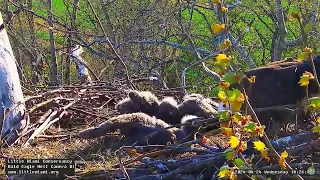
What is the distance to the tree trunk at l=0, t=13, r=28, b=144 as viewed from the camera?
4.13 meters

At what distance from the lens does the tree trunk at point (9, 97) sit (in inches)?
163

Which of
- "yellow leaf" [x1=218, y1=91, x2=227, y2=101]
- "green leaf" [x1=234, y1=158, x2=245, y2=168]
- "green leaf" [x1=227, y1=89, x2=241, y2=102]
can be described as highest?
"green leaf" [x1=227, y1=89, x2=241, y2=102]

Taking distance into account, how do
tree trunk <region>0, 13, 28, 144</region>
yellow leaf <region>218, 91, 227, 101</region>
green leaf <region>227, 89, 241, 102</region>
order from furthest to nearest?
tree trunk <region>0, 13, 28, 144</region>, yellow leaf <region>218, 91, 227, 101</region>, green leaf <region>227, 89, 241, 102</region>

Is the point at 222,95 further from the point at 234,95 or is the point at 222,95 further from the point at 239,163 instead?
the point at 239,163

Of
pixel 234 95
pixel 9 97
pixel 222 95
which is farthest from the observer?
pixel 9 97

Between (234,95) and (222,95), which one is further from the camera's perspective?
(222,95)

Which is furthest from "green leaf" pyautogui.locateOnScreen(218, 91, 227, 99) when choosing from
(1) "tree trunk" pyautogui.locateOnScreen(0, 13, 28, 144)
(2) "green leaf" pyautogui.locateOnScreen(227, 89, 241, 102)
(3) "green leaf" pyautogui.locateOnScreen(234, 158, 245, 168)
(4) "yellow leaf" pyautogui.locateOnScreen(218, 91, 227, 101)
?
(1) "tree trunk" pyautogui.locateOnScreen(0, 13, 28, 144)

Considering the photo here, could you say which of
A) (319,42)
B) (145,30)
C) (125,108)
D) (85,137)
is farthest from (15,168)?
(319,42)

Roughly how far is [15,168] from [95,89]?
250cm

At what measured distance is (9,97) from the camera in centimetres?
418

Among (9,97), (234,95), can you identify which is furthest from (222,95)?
(9,97)

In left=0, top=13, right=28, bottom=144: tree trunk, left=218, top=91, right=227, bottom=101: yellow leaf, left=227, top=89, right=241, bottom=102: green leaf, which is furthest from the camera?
left=0, top=13, right=28, bottom=144: tree trunk

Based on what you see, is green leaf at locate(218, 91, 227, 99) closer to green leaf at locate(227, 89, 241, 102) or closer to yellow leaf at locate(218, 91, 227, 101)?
yellow leaf at locate(218, 91, 227, 101)

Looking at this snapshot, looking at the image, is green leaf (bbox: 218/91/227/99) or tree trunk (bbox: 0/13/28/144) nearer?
green leaf (bbox: 218/91/227/99)
